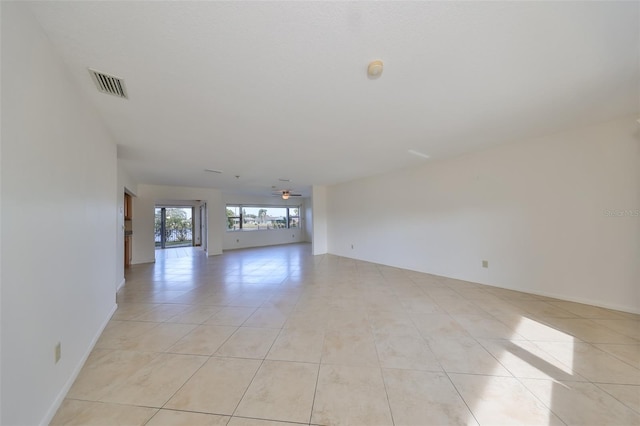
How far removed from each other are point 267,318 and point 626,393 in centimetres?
300

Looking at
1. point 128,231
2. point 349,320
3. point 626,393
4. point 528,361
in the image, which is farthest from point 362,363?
point 128,231

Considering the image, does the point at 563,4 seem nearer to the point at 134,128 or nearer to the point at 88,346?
the point at 134,128

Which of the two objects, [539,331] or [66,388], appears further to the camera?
[539,331]

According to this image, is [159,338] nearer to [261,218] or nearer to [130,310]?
[130,310]

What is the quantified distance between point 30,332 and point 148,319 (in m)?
1.77

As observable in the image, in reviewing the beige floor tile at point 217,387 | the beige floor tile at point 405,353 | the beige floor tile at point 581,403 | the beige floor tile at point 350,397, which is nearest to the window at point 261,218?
the beige floor tile at point 217,387

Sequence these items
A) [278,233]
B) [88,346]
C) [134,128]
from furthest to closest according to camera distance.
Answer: [278,233] < [134,128] < [88,346]

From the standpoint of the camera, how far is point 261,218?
33.6ft

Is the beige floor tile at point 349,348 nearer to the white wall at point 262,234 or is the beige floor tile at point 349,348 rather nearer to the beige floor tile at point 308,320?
the beige floor tile at point 308,320

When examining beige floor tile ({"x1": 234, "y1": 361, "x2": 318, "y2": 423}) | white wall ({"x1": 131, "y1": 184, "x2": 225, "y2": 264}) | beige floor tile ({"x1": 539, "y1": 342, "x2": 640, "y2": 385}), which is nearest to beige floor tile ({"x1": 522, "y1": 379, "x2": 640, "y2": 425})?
beige floor tile ({"x1": 539, "y1": 342, "x2": 640, "y2": 385})

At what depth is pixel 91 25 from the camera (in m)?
1.30

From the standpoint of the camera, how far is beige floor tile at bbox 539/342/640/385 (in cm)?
163

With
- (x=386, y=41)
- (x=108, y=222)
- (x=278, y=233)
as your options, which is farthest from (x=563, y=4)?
(x=278, y=233)

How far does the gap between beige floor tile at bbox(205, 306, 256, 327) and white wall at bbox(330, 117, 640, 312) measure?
149 inches
